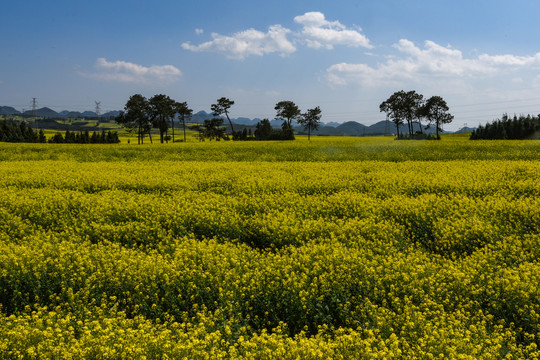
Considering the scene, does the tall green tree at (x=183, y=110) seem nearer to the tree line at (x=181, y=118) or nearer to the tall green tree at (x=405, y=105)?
the tree line at (x=181, y=118)

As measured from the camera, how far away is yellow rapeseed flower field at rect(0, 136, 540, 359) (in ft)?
15.5

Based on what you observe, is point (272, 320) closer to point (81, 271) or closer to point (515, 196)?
point (81, 271)

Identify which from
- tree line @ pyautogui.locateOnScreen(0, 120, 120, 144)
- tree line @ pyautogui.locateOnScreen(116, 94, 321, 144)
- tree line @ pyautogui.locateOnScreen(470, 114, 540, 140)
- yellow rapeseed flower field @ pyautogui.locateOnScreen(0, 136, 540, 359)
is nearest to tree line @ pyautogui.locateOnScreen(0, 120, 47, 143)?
tree line @ pyautogui.locateOnScreen(0, 120, 120, 144)

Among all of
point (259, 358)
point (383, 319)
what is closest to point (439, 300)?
point (383, 319)

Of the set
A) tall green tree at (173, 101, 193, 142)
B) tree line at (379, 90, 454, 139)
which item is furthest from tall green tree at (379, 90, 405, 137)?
tall green tree at (173, 101, 193, 142)

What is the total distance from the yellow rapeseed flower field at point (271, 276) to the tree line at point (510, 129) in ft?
233

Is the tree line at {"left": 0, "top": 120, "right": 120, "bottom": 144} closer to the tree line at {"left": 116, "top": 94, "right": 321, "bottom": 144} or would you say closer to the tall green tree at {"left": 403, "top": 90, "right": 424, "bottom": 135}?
the tree line at {"left": 116, "top": 94, "right": 321, "bottom": 144}

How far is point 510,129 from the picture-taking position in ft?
245

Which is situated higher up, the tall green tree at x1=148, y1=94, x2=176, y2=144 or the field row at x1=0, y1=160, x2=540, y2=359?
the tall green tree at x1=148, y1=94, x2=176, y2=144

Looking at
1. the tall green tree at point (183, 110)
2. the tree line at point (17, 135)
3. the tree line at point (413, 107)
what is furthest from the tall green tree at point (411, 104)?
the tree line at point (17, 135)

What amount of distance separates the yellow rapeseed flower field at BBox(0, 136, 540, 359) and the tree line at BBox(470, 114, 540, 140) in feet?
233

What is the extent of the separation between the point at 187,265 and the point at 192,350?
289 cm

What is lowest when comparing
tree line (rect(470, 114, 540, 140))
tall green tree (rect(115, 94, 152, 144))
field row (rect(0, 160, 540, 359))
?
field row (rect(0, 160, 540, 359))

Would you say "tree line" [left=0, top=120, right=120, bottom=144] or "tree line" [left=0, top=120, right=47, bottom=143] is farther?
"tree line" [left=0, top=120, right=120, bottom=144]
